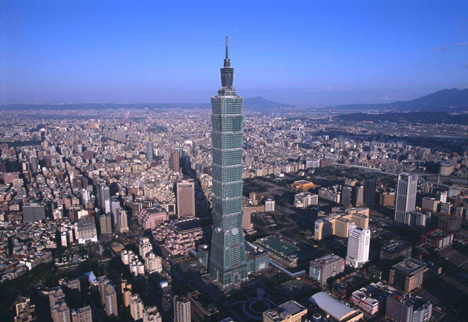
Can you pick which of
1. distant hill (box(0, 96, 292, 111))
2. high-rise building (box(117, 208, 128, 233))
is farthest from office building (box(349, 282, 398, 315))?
distant hill (box(0, 96, 292, 111))

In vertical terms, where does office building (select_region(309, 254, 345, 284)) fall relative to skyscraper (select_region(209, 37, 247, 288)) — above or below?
below

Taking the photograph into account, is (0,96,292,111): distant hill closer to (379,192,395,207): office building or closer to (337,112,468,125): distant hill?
(337,112,468,125): distant hill

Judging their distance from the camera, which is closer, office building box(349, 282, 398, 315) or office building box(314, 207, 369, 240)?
office building box(349, 282, 398, 315)

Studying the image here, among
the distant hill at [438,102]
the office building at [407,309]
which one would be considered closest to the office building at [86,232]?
the office building at [407,309]

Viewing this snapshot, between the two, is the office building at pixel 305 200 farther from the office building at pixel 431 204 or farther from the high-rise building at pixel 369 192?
the office building at pixel 431 204

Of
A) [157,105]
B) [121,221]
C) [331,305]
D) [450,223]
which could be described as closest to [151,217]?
[121,221]

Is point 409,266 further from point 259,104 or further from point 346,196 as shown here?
point 259,104

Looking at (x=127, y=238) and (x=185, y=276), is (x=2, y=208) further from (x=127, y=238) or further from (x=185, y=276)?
(x=185, y=276)
